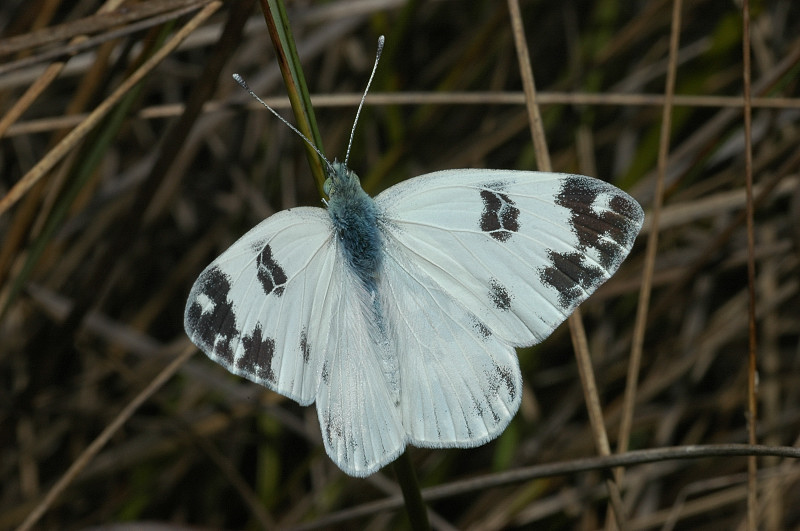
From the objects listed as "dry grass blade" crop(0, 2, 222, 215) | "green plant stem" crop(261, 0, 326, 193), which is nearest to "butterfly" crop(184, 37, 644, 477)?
"green plant stem" crop(261, 0, 326, 193)

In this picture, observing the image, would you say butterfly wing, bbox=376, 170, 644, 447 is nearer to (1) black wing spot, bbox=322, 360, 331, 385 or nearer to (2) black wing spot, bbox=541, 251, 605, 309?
(2) black wing spot, bbox=541, 251, 605, 309

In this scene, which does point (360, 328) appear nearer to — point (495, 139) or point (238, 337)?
point (238, 337)

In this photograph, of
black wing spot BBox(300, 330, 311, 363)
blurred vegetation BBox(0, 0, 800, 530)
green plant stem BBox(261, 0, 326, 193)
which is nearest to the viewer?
green plant stem BBox(261, 0, 326, 193)

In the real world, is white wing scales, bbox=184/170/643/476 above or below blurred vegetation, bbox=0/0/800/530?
below

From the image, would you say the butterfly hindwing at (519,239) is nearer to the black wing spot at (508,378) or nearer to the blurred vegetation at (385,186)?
the black wing spot at (508,378)

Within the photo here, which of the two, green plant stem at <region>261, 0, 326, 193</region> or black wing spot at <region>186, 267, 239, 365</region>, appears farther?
black wing spot at <region>186, 267, 239, 365</region>

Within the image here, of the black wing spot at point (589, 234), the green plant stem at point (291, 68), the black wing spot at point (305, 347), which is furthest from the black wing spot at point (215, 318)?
the black wing spot at point (589, 234)
